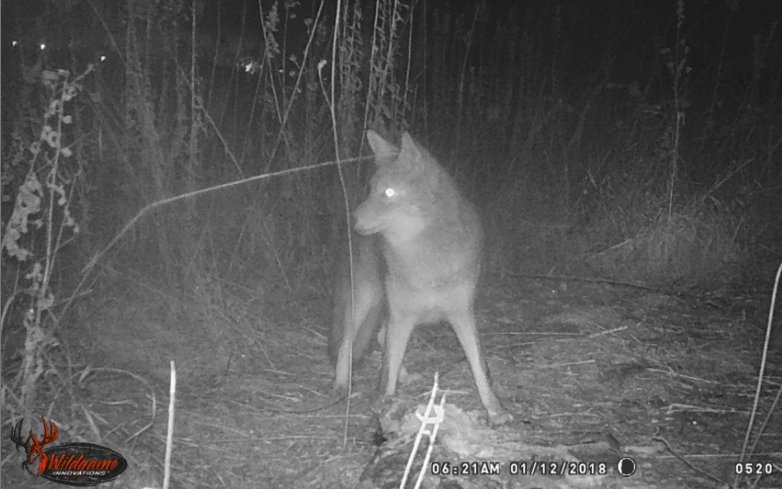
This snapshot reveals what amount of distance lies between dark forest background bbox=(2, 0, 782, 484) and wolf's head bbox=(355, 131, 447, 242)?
0.41 metres

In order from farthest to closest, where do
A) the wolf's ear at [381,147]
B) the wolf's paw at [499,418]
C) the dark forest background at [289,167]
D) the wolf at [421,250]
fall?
the dark forest background at [289,167], the wolf's ear at [381,147], the wolf at [421,250], the wolf's paw at [499,418]

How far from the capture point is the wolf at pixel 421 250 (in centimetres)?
404

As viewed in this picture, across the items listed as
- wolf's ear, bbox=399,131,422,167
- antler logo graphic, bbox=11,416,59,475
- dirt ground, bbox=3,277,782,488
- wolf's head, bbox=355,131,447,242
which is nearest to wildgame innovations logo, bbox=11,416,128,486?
antler logo graphic, bbox=11,416,59,475

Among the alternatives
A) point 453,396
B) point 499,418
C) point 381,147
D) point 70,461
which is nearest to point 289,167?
point 381,147

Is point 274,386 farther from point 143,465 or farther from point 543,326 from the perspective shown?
point 543,326

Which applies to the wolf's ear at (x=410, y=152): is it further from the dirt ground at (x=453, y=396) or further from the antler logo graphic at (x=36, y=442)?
the antler logo graphic at (x=36, y=442)

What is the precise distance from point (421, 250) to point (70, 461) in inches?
80.1

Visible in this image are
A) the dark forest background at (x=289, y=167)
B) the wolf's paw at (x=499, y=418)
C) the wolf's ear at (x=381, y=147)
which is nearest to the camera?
the wolf's paw at (x=499, y=418)

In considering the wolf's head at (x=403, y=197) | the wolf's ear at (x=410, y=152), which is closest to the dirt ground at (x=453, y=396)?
the wolf's head at (x=403, y=197)

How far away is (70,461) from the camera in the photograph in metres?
2.94

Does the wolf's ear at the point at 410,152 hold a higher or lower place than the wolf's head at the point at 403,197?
higher

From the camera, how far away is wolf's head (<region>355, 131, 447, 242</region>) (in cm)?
404

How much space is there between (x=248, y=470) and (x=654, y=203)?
4.92 m

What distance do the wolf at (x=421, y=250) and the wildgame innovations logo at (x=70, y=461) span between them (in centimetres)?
148
